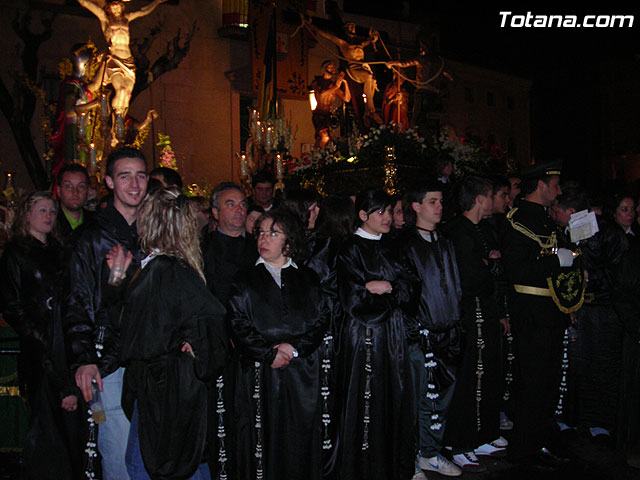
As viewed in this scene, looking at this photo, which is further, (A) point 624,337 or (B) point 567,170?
(B) point 567,170

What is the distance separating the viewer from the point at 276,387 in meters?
3.96

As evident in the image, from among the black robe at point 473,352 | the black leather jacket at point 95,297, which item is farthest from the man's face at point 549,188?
the black leather jacket at point 95,297

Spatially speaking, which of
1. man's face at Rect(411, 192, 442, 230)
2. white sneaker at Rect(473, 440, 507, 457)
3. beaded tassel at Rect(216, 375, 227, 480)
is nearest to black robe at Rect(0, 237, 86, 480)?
beaded tassel at Rect(216, 375, 227, 480)

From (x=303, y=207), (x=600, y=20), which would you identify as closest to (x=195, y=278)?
(x=303, y=207)

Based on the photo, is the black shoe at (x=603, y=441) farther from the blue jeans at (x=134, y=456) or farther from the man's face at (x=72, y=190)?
the man's face at (x=72, y=190)

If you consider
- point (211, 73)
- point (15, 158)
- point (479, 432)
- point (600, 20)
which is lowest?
point (479, 432)

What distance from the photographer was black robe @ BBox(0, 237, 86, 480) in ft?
11.6

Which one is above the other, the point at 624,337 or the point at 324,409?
the point at 624,337

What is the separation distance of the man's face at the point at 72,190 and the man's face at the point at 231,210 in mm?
1294

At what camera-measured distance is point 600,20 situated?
17203 millimetres

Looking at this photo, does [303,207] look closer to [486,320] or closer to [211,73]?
[486,320]

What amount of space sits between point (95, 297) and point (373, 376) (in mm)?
2079

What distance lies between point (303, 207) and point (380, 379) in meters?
1.61

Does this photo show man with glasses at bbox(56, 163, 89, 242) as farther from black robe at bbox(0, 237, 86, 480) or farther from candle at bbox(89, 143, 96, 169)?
candle at bbox(89, 143, 96, 169)
